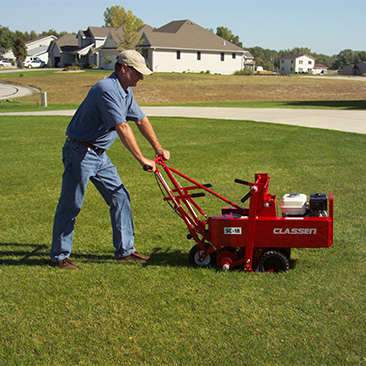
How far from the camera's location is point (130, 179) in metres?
9.16

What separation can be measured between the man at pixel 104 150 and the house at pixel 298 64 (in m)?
128

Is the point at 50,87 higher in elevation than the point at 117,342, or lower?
higher

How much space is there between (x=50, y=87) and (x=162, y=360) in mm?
42453

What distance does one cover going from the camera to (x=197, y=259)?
16.0ft

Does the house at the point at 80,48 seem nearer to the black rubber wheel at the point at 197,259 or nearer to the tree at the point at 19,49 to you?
the tree at the point at 19,49

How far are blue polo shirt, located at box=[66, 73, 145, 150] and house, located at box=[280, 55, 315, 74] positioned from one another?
128 m

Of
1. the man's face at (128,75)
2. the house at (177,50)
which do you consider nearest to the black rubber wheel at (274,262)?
the man's face at (128,75)

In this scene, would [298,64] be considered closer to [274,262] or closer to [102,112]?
[274,262]

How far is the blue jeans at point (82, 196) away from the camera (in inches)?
182

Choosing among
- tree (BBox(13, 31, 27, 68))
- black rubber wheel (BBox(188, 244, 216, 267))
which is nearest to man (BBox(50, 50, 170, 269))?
black rubber wheel (BBox(188, 244, 216, 267))

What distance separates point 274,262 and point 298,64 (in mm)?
130902

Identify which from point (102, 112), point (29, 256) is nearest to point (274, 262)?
point (102, 112)

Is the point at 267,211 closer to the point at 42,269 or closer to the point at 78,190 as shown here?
the point at 78,190

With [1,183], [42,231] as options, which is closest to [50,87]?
[1,183]
